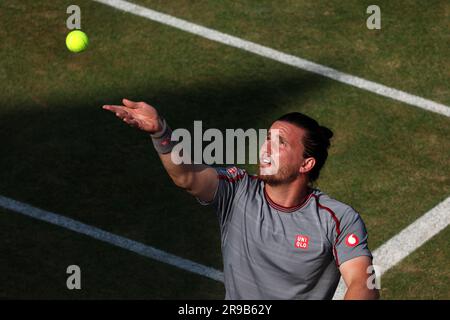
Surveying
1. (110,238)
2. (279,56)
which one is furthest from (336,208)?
(279,56)

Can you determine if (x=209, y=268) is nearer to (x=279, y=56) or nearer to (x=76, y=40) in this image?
(x=76, y=40)

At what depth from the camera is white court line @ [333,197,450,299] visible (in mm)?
11898

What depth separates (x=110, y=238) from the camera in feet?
39.8

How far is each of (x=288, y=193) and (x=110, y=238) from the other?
380 centimetres

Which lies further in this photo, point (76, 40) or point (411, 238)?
point (76, 40)

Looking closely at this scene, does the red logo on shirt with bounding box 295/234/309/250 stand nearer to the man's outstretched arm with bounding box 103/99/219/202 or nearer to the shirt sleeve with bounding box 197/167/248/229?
the shirt sleeve with bounding box 197/167/248/229

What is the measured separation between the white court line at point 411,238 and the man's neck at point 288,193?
300cm

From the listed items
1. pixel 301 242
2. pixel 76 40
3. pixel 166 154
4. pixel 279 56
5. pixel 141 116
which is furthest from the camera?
pixel 279 56

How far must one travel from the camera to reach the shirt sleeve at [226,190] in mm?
8773

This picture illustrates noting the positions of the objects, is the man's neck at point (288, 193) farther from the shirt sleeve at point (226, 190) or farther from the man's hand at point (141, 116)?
the man's hand at point (141, 116)

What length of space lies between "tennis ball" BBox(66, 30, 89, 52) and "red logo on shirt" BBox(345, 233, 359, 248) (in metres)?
6.32

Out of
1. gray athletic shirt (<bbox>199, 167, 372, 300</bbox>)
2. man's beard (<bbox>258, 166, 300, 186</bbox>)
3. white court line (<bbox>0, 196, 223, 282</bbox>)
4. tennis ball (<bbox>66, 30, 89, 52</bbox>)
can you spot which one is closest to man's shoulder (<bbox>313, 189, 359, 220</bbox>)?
gray athletic shirt (<bbox>199, 167, 372, 300</bbox>)
